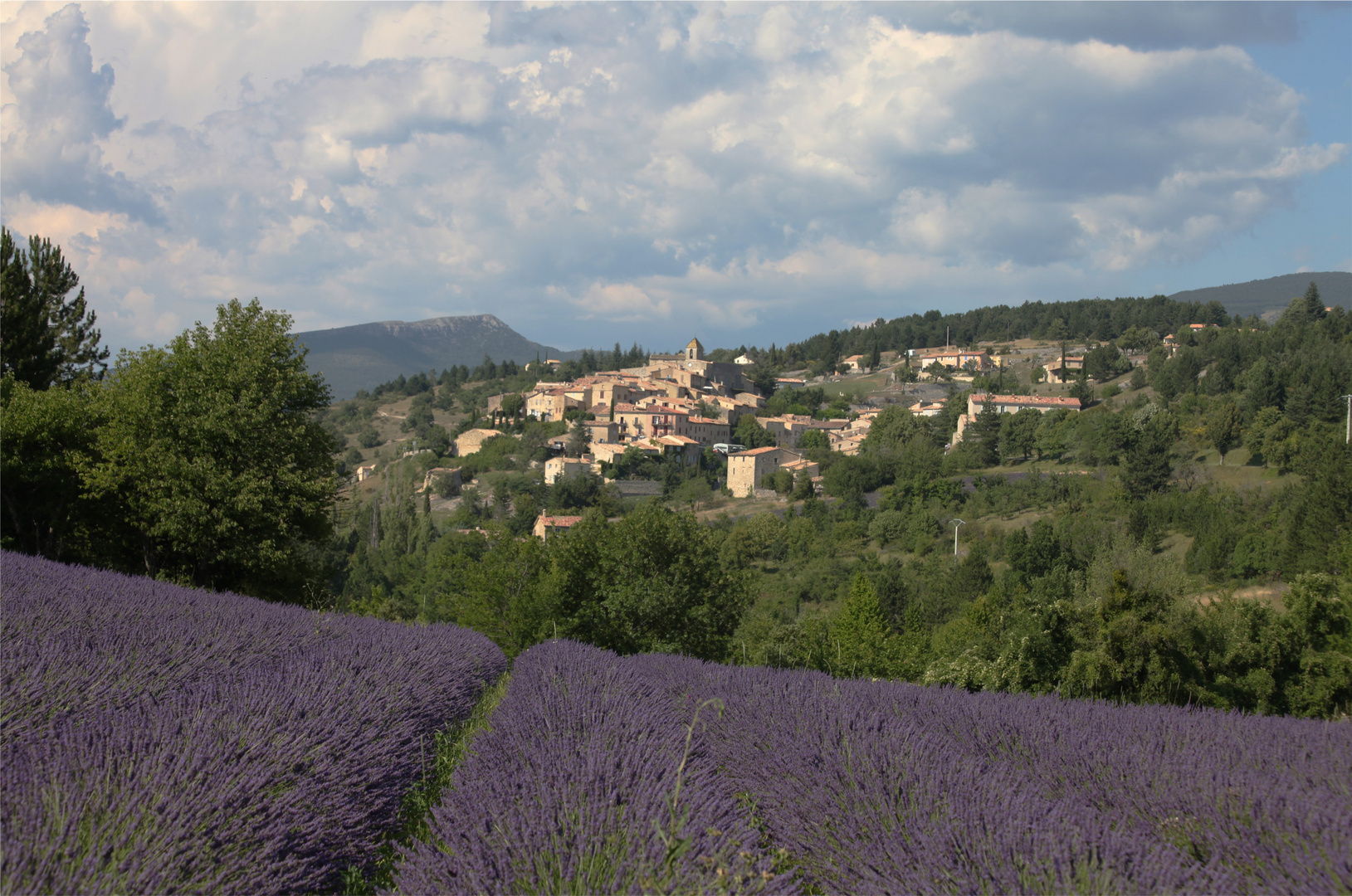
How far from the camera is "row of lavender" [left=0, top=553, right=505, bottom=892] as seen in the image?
2.85m

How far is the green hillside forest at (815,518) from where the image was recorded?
1653cm

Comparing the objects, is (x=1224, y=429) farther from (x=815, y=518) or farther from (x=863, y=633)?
(x=863, y=633)

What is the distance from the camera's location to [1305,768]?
199 inches

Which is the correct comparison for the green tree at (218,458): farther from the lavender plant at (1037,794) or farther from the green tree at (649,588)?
the lavender plant at (1037,794)

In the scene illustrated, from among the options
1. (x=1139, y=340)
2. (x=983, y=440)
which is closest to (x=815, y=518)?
(x=983, y=440)

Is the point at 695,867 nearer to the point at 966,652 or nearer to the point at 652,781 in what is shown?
the point at 652,781

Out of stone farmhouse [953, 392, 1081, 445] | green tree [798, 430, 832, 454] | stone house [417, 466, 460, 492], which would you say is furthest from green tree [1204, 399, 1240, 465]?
stone house [417, 466, 460, 492]

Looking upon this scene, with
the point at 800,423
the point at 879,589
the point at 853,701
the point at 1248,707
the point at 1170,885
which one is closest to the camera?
the point at 1170,885

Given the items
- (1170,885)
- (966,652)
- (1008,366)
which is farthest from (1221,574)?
(1008,366)

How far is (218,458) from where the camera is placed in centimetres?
1681

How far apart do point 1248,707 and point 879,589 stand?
3393cm

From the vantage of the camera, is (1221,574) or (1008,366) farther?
(1008,366)

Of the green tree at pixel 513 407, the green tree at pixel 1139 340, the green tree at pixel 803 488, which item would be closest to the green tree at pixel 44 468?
the green tree at pixel 803 488

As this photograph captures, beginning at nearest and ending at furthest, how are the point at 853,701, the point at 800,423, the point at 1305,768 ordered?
the point at 1305,768 < the point at 853,701 < the point at 800,423
